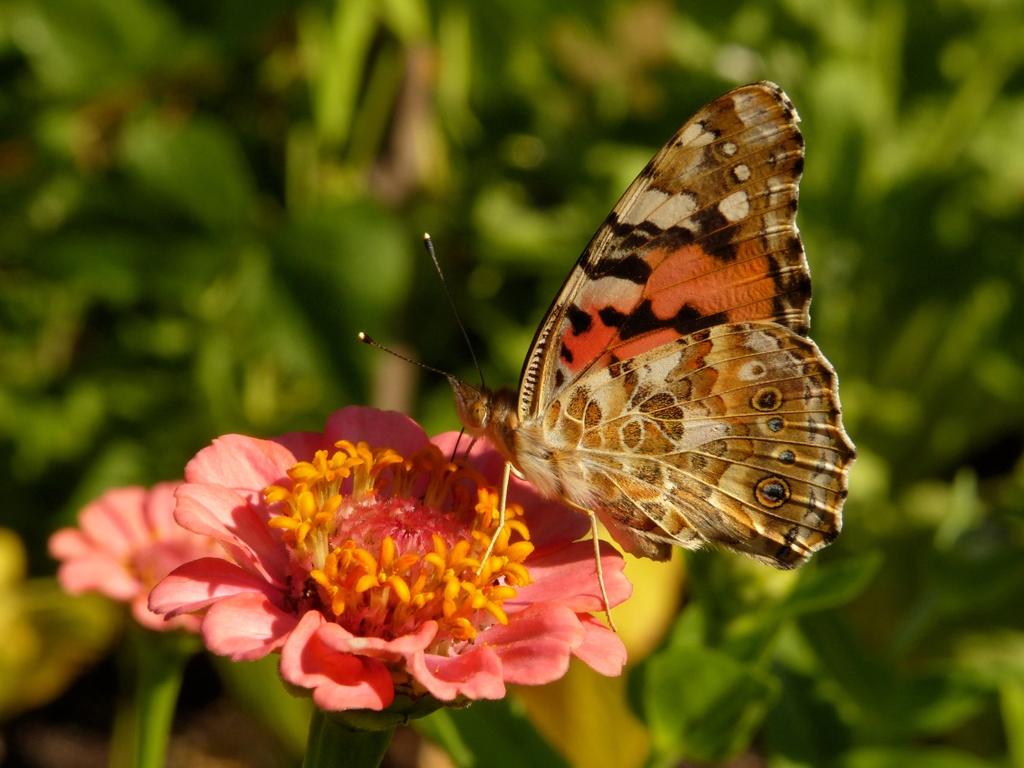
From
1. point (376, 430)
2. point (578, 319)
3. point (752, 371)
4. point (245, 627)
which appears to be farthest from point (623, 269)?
point (245, 627)

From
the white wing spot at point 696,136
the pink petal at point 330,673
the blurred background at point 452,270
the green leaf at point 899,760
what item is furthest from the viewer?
the blurred background at point 452,270

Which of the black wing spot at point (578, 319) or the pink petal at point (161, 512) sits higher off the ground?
the black wing spot at point (578, 319)

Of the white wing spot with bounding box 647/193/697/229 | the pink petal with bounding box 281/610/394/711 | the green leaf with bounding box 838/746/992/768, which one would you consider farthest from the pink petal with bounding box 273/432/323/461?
the green leaf with bounding box 838/746/992/768

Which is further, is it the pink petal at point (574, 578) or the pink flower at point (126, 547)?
the pink flower at point (126, 547)

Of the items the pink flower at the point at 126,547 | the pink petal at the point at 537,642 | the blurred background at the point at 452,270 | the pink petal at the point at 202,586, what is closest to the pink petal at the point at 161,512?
the pink flower at the point at 126,547

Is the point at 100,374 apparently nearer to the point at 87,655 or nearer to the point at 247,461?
the point at 87,655

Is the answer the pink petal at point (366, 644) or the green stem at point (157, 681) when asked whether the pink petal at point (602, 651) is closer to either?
the pink petal at point (366, 644)

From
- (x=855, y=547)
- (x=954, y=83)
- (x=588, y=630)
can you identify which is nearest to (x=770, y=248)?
(x=588, y=630)

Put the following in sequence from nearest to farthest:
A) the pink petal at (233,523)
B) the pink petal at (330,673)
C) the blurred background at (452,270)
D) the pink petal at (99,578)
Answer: the pink petal at (330,673) < the pink petal at (233,523) < the pink petal at (99,578) < the blurred background at (452,270)
